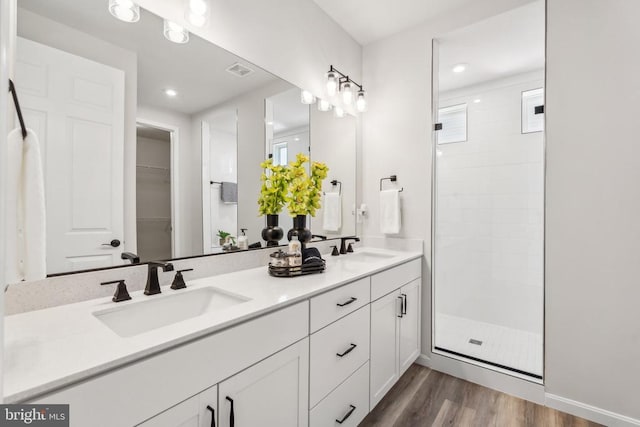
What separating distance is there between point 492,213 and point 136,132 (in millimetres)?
2878

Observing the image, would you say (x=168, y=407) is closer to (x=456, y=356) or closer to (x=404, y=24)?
(x=456, y=356)

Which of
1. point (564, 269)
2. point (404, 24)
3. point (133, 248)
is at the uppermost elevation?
point (404, 24)

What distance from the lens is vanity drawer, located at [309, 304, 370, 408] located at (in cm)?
119

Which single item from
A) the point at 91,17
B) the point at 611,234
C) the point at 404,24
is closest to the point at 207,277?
the point at 91,17

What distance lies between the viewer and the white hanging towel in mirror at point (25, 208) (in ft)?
2.07

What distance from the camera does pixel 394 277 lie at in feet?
5.98

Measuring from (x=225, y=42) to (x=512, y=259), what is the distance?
2841 mm

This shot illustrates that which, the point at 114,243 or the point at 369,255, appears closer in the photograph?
the point at 114,243

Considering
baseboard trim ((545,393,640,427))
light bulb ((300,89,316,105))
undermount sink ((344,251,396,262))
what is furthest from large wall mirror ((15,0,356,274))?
baseboard trim ((545,393,640,427))

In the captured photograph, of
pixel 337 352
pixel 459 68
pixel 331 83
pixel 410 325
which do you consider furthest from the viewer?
pixel 459 68

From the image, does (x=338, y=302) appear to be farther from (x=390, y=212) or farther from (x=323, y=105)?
(x=323, y=105)

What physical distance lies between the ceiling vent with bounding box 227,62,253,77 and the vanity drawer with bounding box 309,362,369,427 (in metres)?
1.68

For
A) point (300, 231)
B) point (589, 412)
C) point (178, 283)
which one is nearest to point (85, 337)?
point (178, 283)

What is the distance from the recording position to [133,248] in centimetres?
119
